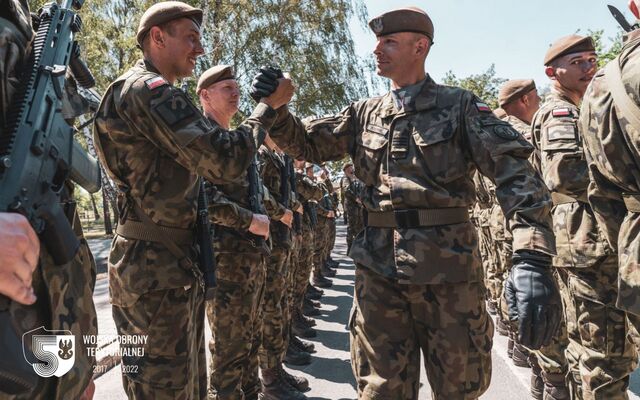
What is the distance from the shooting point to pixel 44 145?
4.09ft

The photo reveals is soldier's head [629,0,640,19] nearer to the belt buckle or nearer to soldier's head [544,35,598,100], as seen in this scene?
the belt buckle

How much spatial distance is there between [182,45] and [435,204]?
4.91 ft

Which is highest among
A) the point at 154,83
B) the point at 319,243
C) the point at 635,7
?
the point at 635,7

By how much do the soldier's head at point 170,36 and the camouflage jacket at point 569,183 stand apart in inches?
86.2

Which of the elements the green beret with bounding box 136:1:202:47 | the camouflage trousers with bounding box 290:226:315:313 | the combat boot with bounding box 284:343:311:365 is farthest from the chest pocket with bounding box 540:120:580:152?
the camouflage trousers with bounding box 290:226:315:313

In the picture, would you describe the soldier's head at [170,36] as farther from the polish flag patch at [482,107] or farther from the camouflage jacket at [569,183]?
the camouflage jacket at [569,183]

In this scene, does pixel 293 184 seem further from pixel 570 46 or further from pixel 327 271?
pixel 327 271

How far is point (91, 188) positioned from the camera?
1.66 metres

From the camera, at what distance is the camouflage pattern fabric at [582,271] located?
8.84ft

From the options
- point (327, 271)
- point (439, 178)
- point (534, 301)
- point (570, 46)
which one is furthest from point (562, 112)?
point (327, 271)

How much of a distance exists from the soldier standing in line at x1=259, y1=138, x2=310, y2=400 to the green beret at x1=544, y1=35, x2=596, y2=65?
2.35m

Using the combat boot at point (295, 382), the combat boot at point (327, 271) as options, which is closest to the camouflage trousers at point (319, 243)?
the combat boot at point (327, 271)

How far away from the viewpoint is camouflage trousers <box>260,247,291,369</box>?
12.9 ft

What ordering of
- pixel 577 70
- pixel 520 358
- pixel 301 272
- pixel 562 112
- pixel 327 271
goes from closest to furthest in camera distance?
pixel 562 112
pixel 577 70
pixel 520 358
pixel 301 272
pixel 327 271
